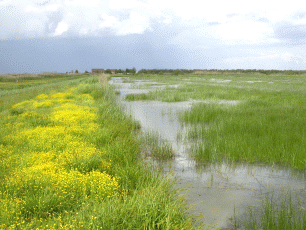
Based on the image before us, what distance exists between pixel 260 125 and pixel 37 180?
8.55 metres

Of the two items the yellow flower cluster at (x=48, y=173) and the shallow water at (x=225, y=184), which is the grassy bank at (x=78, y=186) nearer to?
the yellow flower cluster at (x=48, y=173)

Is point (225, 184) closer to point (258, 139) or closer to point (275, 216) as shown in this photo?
point (275, 216)

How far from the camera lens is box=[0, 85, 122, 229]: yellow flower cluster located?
421 cm

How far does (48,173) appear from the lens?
537 cm

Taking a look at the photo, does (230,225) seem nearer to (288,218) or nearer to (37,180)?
(288,218)

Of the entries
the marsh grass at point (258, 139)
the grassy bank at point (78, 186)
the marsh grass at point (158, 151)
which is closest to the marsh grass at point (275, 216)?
the grassy bank at point (78, 186)

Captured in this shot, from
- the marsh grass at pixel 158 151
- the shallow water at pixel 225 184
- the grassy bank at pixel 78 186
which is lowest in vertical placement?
the shallow water at pixel 225 184

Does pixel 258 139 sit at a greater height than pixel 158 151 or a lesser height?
greater

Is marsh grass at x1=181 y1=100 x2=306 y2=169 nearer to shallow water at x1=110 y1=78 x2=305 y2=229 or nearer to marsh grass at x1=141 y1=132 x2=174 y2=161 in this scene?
shallow water at x1=110 y1=78 x2=305 y2=229

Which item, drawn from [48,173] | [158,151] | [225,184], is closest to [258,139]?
[225,184]

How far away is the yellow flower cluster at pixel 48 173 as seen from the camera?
421 cm

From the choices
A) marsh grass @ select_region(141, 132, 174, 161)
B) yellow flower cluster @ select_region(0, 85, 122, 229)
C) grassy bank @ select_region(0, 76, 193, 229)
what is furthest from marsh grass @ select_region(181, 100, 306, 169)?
yellow flower cluster @ select_region(0, 85, 122, 229)

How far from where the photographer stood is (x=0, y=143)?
25.4 ft

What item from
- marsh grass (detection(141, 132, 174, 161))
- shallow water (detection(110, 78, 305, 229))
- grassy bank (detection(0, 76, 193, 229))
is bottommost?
shallow water (detection(110, 78, 305, 229))
